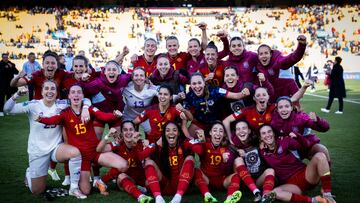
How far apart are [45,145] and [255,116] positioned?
2783mm

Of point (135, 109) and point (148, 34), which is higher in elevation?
point (148, 34)

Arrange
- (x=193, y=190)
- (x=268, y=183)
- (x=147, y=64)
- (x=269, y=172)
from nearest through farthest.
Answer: (x=268, y=183)
(x=269, y=172)
(x=193, y=190)
(x=147, y=64)

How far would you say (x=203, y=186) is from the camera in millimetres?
5117

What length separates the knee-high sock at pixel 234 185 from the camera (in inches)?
196

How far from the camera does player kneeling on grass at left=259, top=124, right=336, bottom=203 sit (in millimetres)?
4855

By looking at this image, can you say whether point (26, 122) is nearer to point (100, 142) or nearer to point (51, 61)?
point (51, 61)

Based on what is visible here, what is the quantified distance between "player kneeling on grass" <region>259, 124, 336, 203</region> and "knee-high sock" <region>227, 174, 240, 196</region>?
17.2 inches

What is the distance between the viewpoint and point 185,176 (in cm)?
508

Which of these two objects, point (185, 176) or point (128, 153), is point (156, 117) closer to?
point (128, 153)

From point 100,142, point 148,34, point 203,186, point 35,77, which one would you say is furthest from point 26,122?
point 148,34

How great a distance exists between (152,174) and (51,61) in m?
2.34

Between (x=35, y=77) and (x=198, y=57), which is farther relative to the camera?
Result: (x=198, y=57)

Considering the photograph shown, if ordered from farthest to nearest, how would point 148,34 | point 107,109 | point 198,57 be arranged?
1. point 148,34
2. point 198,57
3. point 107,109

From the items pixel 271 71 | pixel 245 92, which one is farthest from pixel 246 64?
pixel 245 92
